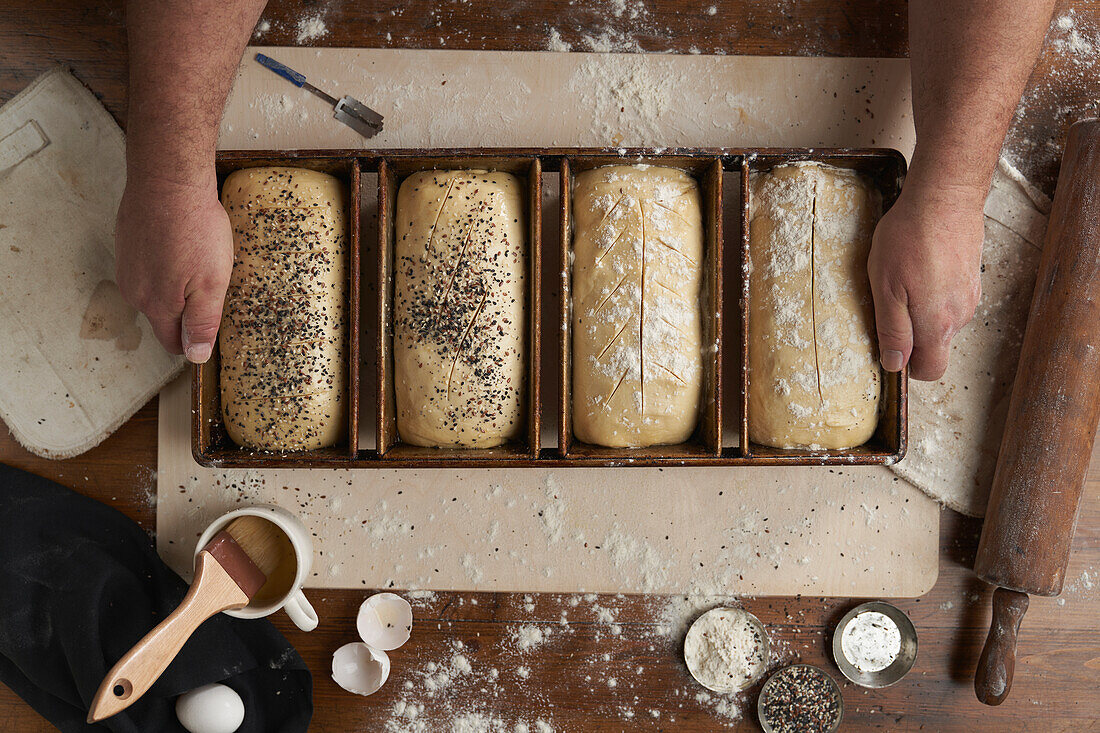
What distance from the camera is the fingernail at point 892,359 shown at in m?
1.73

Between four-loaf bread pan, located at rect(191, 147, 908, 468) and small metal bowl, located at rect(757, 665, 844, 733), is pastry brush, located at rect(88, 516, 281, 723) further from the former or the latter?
small metal bowl, located at rect(757, 665, 844, 733)

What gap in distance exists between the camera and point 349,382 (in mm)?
1784

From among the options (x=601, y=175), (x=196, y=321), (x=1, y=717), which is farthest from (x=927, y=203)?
(x=1, y=717)

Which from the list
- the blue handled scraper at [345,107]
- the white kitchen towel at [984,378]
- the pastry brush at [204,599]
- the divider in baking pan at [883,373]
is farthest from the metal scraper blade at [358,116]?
the white kitchen towel at [984,378]

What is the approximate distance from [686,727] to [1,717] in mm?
1934

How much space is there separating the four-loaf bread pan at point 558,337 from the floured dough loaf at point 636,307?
37 millimetres

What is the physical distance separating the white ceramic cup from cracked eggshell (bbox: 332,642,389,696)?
12cm

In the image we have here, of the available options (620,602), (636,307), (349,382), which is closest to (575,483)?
(620,602)

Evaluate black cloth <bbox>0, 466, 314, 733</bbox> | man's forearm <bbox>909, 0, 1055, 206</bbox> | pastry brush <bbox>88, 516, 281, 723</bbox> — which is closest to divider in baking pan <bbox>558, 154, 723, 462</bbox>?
man's forearm <bbox>909, 0, 1055, 206</bbox>

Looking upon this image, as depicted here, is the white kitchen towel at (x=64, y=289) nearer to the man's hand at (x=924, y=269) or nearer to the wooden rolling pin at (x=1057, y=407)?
the man's hand at (x=924, y=269)

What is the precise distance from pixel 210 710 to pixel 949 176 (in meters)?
2.30

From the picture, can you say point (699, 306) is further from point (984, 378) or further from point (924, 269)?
point (984, 378)

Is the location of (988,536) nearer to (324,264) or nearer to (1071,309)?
(1071,309)

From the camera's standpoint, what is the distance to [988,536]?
1.90m
